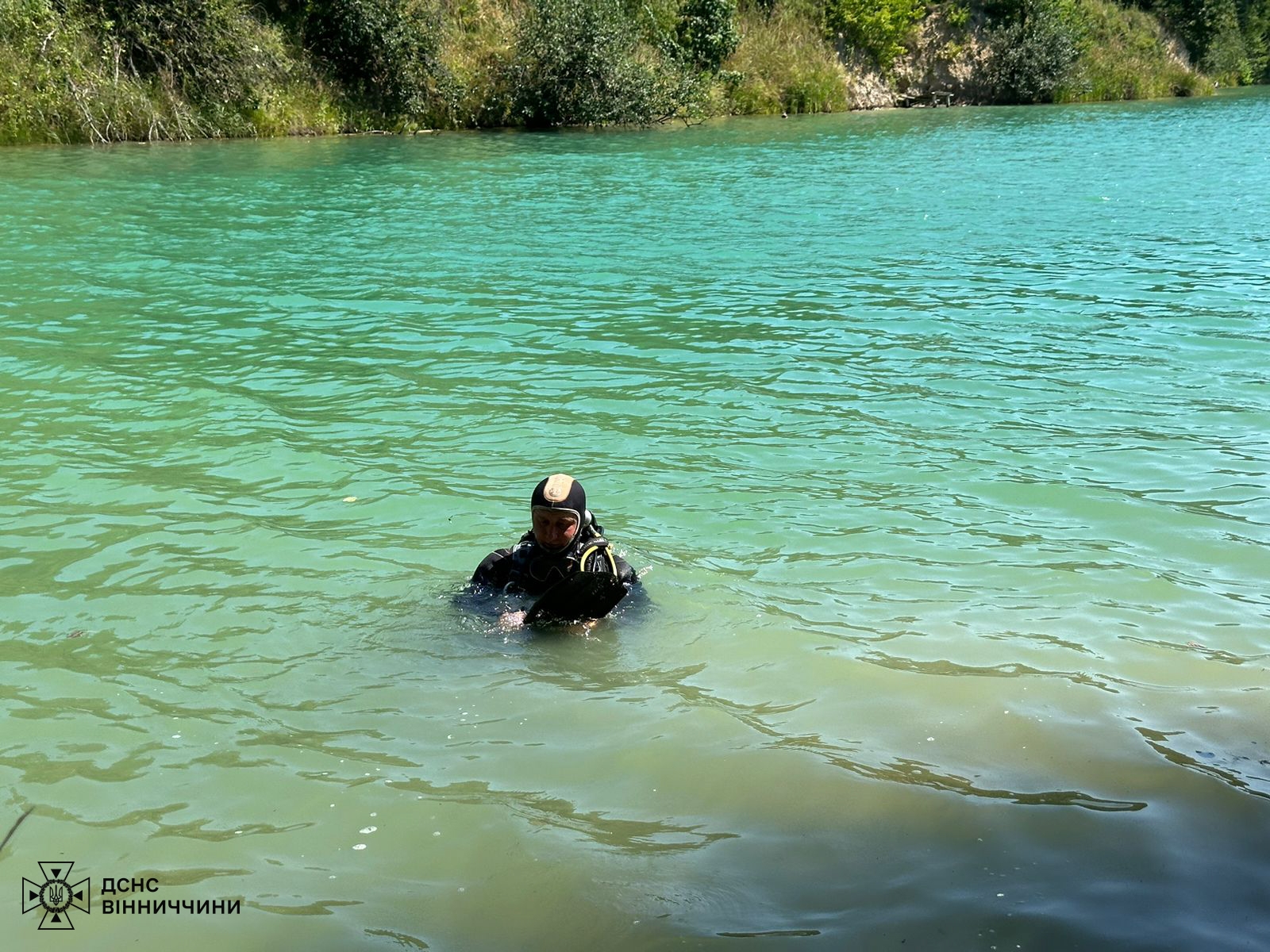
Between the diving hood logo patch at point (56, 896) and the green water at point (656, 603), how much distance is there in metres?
0.05

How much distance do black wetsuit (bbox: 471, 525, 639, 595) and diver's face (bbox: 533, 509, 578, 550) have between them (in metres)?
0.06

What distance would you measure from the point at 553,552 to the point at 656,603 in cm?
71

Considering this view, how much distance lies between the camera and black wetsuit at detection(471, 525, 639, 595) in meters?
5.80

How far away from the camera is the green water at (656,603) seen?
3.69m

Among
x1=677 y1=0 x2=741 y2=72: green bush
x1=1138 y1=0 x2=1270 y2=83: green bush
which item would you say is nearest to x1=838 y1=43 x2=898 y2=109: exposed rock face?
x1=677 y1=0 x2=741 y2=72: green bush

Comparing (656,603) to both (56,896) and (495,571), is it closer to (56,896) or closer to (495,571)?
(495,571)

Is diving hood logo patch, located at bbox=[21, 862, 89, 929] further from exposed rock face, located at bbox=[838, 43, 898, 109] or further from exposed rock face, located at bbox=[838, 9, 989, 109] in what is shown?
exposed rock face, located at bbox=[838, 9, 989, 109]

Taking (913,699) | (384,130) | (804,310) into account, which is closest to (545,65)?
(384,130)

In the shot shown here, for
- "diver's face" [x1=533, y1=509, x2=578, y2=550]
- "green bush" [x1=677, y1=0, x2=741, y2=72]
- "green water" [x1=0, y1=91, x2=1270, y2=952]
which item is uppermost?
"green bush" [x1=677, y1=0, x2=741, y2=72]

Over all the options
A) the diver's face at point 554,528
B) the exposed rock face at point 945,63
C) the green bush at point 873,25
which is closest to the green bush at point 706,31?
the green bush at point 873,25

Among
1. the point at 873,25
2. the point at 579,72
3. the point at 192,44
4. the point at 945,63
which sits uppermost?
the point at 873,25

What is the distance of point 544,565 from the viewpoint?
5895 mm

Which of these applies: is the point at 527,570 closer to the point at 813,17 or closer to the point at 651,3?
the point at 651,3

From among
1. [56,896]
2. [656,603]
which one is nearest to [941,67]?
[656,603]
